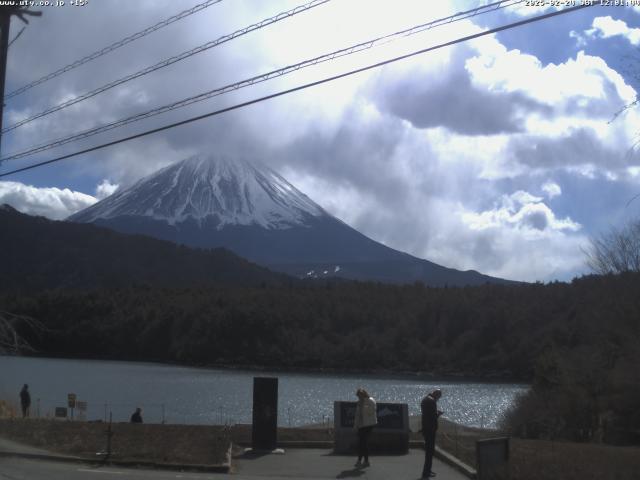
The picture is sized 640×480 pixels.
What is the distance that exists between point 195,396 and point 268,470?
153 ft

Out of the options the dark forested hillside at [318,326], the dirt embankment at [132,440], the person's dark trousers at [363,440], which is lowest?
the dirt embankment at [132,440]

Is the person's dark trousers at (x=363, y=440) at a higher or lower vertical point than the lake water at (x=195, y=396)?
higher

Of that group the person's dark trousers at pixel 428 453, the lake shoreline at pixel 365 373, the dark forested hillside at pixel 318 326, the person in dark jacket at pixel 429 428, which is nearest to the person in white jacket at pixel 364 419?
the person in dark jacket at pixel 429 428

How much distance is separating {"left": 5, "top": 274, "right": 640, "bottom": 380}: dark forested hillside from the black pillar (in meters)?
87.6

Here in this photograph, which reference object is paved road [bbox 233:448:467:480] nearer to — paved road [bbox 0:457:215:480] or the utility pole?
paved road [bbox 0:457:215:480]

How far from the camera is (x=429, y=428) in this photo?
1435 cm

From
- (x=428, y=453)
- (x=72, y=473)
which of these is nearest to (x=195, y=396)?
(x=72, y=473)

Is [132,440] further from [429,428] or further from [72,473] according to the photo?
[429,428]

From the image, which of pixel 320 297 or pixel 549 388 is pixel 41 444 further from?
Answer: pixel 320 297

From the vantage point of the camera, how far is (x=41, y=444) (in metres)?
17.5

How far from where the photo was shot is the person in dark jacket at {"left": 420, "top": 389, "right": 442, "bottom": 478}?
14.2m

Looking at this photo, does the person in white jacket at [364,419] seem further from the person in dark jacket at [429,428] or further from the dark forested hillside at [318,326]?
the dark forested hillside at [318,326]

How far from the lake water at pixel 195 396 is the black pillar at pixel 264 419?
63.1 feet

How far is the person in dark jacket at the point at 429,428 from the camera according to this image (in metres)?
14.2
